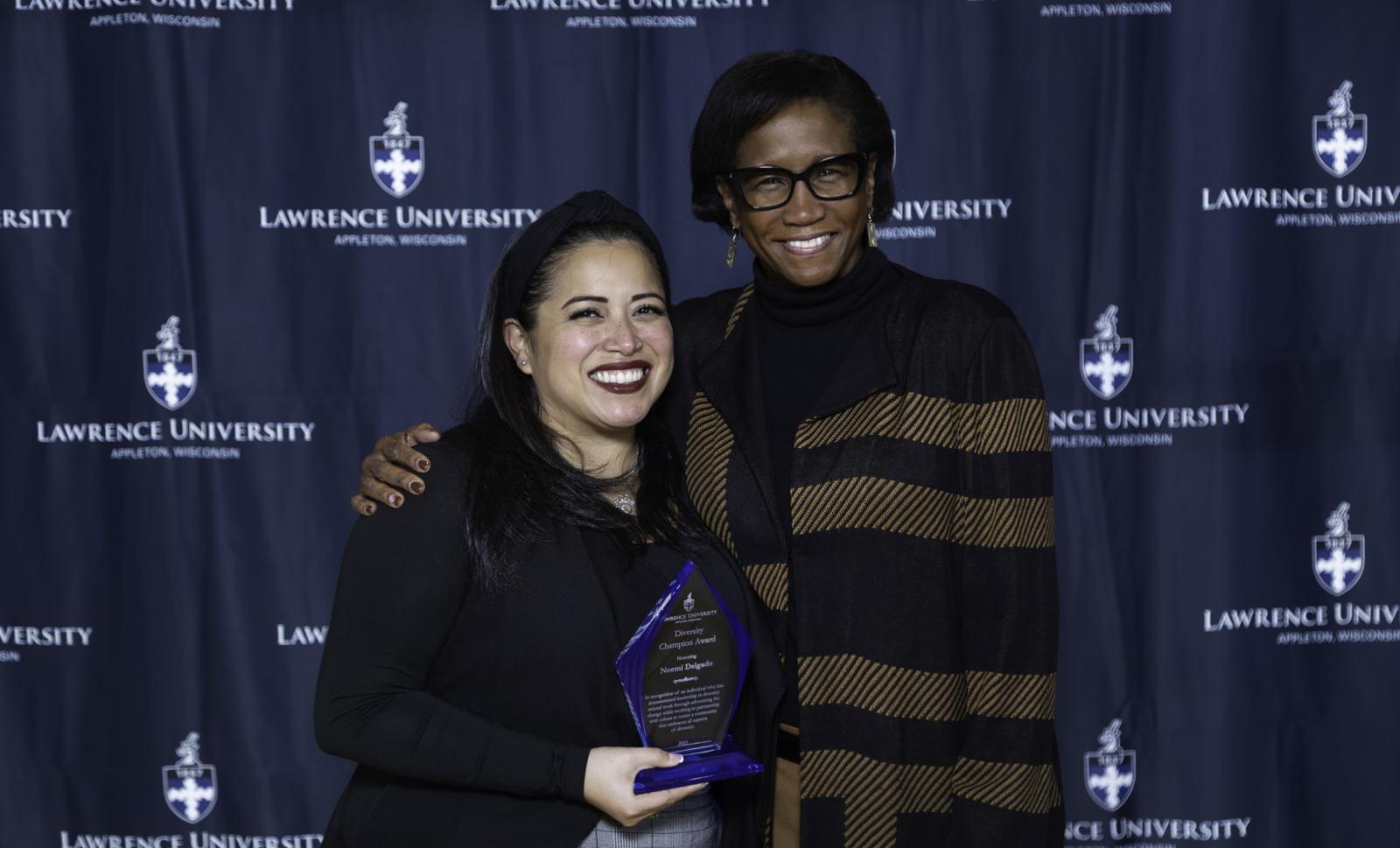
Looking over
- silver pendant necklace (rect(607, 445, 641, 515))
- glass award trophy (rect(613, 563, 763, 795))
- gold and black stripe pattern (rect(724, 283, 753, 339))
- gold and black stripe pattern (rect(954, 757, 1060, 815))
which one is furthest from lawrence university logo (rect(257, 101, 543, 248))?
gold and black stripe pattern (rect(954, 757, 1060, 815))

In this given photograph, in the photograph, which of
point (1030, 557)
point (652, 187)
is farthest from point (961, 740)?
point (652, 187)

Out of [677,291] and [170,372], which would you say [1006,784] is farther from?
[170,372]

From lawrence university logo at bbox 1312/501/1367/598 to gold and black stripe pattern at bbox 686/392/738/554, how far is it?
6.51ft

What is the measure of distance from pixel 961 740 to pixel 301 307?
2.04 meters

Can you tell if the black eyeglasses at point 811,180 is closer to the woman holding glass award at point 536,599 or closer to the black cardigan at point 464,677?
the woman holding glass award at point 536,599

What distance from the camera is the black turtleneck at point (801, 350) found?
1693mm

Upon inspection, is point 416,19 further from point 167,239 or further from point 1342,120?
point 1342,120

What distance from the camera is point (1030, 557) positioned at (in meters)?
1.59

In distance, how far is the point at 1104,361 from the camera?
2.94m

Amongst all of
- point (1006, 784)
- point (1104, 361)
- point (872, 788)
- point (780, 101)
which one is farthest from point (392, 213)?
point (1006, 784)

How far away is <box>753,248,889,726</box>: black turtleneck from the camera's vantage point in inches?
66.7

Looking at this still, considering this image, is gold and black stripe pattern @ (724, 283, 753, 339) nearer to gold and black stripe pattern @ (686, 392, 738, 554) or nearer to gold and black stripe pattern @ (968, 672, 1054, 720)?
gold and black stripe pattern @ (686, 392, 738, 554)

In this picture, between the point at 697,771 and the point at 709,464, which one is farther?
the point at 709,464

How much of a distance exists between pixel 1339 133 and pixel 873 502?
211 centimetres
